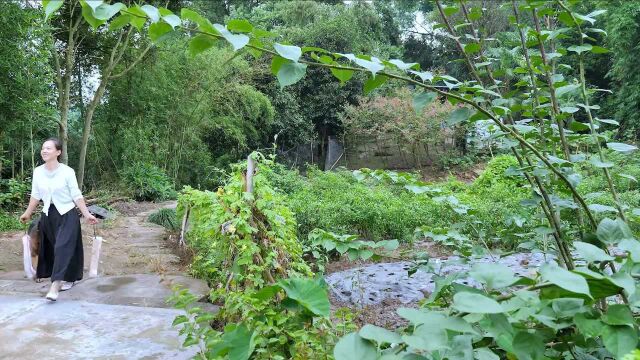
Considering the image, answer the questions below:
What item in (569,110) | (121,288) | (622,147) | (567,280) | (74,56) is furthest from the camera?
(74,56)

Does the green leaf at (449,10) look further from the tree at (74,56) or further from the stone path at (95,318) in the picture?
the tree at (74,56)

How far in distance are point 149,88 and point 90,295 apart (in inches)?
307

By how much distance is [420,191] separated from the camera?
1380 millimetres

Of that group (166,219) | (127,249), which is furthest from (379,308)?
(166,219)

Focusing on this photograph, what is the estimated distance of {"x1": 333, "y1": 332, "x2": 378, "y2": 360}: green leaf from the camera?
2.06 feet

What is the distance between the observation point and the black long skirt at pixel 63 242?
3359 mm

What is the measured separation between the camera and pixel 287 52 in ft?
2.56

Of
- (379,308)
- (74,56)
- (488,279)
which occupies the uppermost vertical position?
(74,56)

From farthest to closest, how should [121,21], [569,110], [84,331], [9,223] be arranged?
[9,223], [84,331], [569,110], [121,21]

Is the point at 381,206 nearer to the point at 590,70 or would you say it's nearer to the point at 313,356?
the point at 313,356

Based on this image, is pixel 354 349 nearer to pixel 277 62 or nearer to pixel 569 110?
pixel 277 62

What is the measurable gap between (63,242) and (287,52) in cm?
316

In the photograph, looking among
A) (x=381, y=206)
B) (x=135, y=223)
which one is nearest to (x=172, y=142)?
(x=135, y=223)

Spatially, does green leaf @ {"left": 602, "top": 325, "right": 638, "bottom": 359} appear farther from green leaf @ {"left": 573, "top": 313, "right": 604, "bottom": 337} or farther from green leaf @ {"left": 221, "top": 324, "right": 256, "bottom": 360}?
green leaf @ {"left": 221, "top": 324, "right": 256, "bottom": 360}
